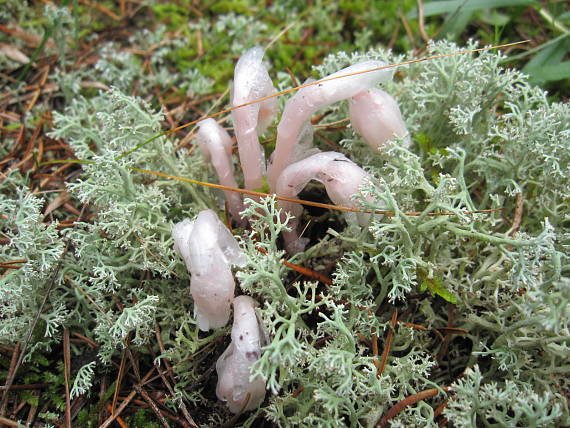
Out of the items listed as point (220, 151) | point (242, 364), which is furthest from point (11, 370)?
point (220, 151)

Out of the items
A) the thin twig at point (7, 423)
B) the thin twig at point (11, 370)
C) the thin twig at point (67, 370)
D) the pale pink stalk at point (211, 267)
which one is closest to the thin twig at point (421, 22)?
the pale pink stalk at point (211, 267)

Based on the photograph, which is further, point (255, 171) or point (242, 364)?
point (255, 171)

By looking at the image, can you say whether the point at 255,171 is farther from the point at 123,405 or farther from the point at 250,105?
the point at 123,405

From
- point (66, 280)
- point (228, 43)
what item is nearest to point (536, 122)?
point (228, 43)

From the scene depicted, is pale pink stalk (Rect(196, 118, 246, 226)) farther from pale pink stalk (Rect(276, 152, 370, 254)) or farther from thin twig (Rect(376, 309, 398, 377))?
thin twig (Rect(376, 309, 398, 377))

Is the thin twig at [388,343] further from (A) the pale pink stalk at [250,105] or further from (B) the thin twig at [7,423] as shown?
(B) the thin twig at [7,423]

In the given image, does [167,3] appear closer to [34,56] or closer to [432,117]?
[34,56]

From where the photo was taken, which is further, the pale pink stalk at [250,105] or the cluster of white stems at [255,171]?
the pale pink stalk at [250,105]

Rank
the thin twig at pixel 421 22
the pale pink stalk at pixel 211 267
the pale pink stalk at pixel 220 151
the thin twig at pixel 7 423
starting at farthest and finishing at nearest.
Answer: the thin twig at pixel 421 22, the pale pink stalk at pixel 220 151, the thin twig at pixel 7 423, the pale pink stalk at pixel 211 267
